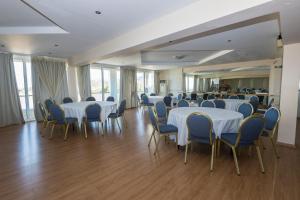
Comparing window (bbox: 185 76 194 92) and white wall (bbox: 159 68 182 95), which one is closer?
white wall (bbox: 159 68 182 95)

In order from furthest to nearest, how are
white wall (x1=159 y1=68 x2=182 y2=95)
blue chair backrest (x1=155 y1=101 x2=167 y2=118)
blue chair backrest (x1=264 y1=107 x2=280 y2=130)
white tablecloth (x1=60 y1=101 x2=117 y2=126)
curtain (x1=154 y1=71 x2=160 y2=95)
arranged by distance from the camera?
curtain (x1=154 y1=71 x2=160 y2=95), white wall (x1=159 y1=68 x2=182 y2=95), blue chair backrest (x1=155 y1=101 x2=167 y2=118), white tablecloth (x1=60 y1=101 x2=117 y2=126), blue chair backrest (x1=264 y1=107 x2=280 y2=130)

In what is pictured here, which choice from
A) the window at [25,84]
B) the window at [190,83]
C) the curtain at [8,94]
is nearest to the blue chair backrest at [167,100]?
the window at [25,84]

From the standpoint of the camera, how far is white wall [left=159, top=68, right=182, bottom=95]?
1129 centimetres

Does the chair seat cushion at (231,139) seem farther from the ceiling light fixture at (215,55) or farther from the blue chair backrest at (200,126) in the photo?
the ceiling light fixture at (215,55)

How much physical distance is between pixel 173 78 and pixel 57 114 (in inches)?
339

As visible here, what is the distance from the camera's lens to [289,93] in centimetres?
358

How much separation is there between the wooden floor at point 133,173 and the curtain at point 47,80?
2986mm

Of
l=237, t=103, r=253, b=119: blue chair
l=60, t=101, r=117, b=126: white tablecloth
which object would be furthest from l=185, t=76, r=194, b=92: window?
l=60, t=101, r=117, b=126: white tablecloth

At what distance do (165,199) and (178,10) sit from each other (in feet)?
9.23

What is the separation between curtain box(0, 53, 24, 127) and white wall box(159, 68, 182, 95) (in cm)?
862

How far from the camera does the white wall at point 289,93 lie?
3467mm

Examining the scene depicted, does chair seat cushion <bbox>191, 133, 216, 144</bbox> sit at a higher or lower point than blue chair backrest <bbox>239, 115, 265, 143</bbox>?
lower

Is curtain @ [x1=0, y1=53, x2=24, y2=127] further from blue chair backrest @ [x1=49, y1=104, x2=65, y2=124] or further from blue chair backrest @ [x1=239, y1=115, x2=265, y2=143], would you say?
blue chair backrest @ [x1=239, y1=115, x2=265, y2=143]

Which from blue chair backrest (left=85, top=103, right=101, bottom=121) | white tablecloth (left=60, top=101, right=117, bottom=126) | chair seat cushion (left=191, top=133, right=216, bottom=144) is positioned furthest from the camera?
white tablecloth (left=60, top=101, right=117, bottom=126)
